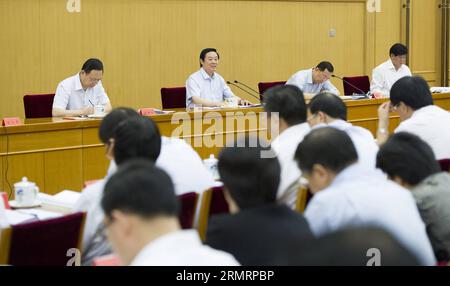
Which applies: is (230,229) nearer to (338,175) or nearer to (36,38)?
(338,175)

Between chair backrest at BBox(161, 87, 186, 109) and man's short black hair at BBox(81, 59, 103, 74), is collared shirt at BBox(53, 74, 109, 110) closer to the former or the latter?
man's short black hair at BBox(81, 59, 103, 74)

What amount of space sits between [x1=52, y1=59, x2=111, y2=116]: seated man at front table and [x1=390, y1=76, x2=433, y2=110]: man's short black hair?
2.61 m

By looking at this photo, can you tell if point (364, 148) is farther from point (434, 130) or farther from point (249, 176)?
point (249, 176)

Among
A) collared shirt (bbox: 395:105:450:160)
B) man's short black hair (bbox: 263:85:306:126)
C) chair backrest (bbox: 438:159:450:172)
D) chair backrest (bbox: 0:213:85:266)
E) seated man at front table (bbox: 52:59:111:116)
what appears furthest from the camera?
seated man at front table (bbox: 52:59:111:116)

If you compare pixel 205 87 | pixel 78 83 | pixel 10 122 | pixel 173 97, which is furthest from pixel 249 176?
pixel 205 87

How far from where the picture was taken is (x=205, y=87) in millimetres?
7270

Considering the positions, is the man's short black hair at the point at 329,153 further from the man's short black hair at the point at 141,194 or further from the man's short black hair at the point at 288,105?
the man's short black hair at the point at 288,105

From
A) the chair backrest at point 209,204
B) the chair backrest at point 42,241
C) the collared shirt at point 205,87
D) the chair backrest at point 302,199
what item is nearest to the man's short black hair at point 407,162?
the chair backrest at point 302,199

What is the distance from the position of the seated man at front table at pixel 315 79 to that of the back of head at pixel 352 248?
258 inches

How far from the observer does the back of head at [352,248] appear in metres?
0.94

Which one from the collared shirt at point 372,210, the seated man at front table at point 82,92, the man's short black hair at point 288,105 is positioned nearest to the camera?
the collared shirt at point 372,210

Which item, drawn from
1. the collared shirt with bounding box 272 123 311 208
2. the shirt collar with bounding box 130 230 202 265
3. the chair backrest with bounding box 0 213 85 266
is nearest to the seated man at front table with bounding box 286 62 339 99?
the collared shirt with bounding box 272 123 311 208

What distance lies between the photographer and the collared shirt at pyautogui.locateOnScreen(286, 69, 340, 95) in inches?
303

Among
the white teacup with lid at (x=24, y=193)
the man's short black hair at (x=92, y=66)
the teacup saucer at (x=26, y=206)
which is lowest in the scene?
the teacup saucer at (x=26, y=206)
